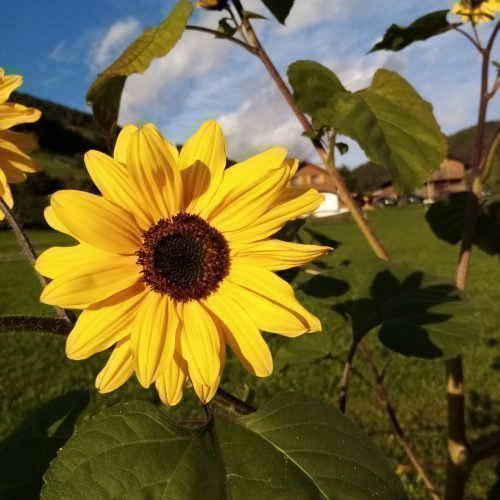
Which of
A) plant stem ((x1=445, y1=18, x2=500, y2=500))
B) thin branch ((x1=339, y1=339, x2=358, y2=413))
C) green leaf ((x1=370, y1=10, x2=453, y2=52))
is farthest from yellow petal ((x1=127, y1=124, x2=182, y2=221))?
green leaf ((x1=370, y1=10, x2=453, y2=52))

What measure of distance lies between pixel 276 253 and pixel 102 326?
0.23 metres

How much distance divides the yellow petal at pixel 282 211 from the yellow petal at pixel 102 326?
6.7 inches

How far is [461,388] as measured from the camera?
50.1 inches

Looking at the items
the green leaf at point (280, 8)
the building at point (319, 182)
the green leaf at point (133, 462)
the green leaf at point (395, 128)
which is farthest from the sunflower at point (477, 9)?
the green leaf at point (133, 462)

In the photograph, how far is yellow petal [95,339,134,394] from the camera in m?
0.75

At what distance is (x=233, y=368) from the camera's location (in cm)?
511

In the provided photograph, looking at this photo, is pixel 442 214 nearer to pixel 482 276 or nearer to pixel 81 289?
pixel 81 289

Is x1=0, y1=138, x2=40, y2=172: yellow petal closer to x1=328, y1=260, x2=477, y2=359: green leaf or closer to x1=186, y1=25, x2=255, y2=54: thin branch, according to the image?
x1=186, y1=25, x2=255, y2=54: thin branch

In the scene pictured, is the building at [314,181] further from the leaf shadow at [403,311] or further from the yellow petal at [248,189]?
the leaf shadow at [403,311]

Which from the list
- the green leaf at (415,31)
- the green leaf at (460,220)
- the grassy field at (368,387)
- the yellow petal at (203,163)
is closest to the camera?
the yellow petal at (203,163)

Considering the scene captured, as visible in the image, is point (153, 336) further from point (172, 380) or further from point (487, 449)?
point (487, 449)

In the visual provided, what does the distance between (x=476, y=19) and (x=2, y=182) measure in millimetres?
1449

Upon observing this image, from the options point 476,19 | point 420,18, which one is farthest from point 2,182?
point 476,19

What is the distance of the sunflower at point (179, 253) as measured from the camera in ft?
2.49
